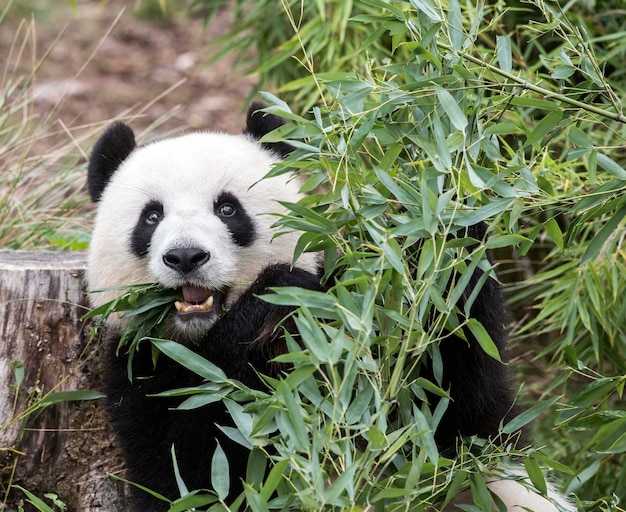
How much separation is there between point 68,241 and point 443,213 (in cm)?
287

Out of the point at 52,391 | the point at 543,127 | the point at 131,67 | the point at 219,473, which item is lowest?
the point at 131,67

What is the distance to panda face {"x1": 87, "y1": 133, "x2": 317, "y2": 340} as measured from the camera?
2.88 m

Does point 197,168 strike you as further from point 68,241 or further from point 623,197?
point 68,241

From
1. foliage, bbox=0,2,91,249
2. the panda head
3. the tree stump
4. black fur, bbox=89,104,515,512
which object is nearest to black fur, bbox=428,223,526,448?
black fur, bbox=89,104,515,512

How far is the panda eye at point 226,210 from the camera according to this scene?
3072 mm

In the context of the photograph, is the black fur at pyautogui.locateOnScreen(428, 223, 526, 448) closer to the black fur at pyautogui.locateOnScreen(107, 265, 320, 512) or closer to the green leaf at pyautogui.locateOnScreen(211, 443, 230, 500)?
the black fur at pyautogui.locateOnScreen(107, 265, 320, 512)

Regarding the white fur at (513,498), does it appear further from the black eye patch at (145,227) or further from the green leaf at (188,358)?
the black eye patch at (145,227)

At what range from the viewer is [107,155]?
11.2 ft

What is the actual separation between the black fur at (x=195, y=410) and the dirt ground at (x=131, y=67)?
587 centimetres

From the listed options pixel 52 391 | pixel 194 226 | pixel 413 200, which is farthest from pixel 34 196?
pixel 413 200

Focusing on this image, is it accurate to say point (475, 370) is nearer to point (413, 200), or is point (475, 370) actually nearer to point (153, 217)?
point (413, 200)

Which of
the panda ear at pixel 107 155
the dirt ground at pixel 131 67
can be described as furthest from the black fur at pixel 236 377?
the dirt ground at pixel 131 67

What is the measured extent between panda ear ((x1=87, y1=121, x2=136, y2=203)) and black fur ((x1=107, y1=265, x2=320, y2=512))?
2.28 feet

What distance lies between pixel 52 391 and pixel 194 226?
0.98m
